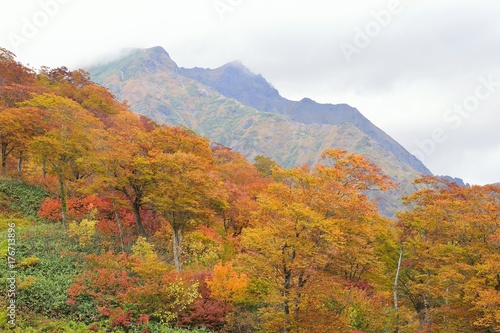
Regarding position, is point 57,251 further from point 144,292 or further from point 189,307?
point 189,307

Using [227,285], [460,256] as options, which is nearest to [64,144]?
[227,285]

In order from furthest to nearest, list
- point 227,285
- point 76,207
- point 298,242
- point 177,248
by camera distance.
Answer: point 76,207 < point 177,248 < point 227,285 < point 298,242

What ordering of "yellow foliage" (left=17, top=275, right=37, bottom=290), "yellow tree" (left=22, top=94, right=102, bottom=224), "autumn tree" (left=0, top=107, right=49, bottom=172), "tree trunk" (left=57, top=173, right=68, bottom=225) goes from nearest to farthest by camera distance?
1. "yellow foliage" (left=17, top=275, right=37, bottom=290)
2. "yellow tree" (left=22, top=94, right=102, bottom=224)
3. "tree trunk" (left=57, top=173, right=68, bottom=225)
4. "autumn tree" (left=0, top=107, right=49, bottom=172)

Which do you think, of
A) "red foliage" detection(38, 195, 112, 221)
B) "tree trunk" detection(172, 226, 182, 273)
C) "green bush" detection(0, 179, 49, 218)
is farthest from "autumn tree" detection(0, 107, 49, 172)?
"tree trunk" detection(172, 226, 182, 273)

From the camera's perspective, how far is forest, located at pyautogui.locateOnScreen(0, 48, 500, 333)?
16500mm

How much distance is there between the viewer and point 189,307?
59.2ft

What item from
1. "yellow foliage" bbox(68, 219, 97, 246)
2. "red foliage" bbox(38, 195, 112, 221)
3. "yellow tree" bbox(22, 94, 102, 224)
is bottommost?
"yellow foliage" bbox(68, 219, 97, 246)

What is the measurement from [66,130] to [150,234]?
1052 cm

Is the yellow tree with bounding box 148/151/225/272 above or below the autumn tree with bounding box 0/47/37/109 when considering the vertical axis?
below

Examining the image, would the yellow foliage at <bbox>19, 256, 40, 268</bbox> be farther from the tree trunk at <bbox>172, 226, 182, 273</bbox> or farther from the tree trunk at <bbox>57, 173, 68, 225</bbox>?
the tree trunk at <bbox>57, 173, 68, 225</bbox>

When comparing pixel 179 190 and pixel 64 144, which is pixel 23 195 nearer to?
pixel 64 144

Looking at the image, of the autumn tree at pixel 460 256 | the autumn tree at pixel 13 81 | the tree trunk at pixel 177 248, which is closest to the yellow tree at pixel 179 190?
the tree trunk at pixel 177 248

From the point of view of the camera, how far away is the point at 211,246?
2642 centimetres

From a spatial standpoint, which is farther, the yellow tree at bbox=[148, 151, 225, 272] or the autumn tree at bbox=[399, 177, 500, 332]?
the yellow tree at bbox=[148, 151, 225, 272]
